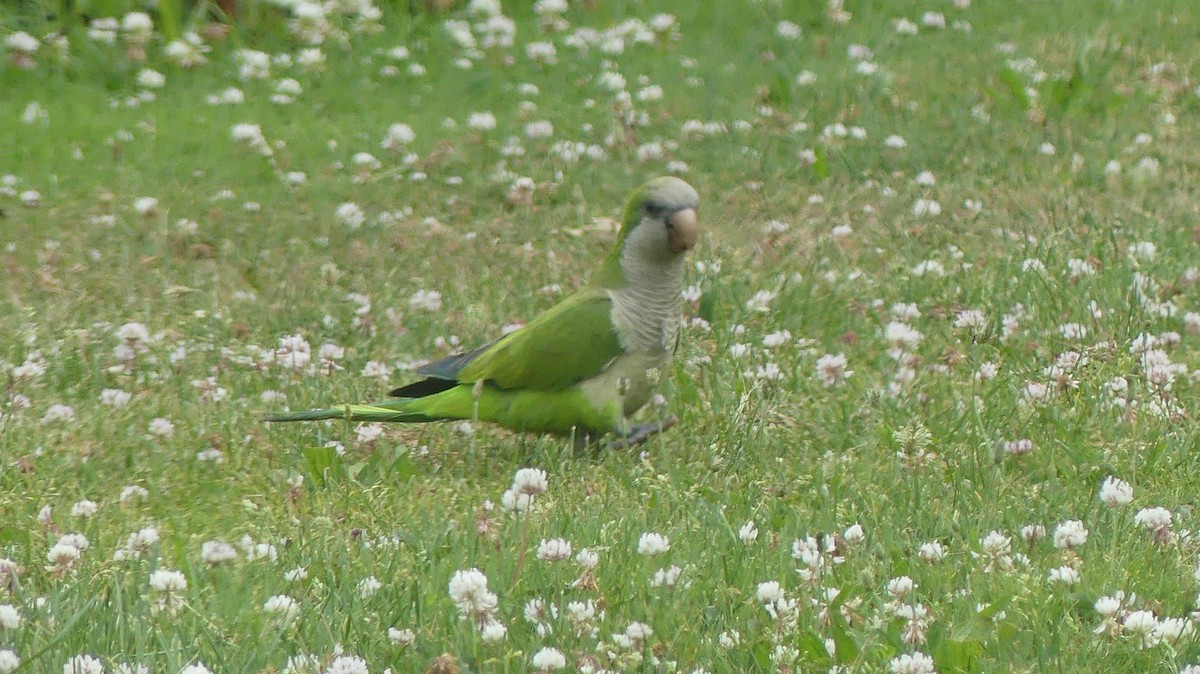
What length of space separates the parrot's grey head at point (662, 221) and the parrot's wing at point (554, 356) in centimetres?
21

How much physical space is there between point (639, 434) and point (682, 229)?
0.61 m

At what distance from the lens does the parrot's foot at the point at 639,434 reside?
15.4 feet

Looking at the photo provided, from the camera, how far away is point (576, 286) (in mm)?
6395

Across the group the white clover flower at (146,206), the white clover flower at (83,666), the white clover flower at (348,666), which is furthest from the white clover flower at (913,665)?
the white clover flower at (146,206)

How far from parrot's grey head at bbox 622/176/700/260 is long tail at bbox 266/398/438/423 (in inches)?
31.1

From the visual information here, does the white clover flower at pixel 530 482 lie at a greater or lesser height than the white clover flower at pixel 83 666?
lesser

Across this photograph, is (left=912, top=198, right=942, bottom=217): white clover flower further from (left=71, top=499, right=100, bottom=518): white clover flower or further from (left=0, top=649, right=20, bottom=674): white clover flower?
(left=0, top=649, right=20, bottom=674): white clover flower

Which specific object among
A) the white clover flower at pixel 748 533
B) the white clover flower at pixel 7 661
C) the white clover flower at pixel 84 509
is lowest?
the white clover flower at pixel 84 509

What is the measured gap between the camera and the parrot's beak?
15.2ft

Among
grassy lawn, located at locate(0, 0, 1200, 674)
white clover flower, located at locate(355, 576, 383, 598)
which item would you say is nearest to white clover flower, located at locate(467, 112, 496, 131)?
grassy lawn, located at locate(0, 0, 1200, 674)

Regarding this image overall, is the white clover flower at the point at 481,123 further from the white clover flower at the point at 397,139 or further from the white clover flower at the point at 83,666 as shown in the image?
the white clover flower at the point at 83,666

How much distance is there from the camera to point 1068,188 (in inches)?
293

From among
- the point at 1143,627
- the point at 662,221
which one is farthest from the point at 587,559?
the point at 662,221

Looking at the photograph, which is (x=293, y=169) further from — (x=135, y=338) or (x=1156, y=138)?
(x=1156, y=138)
